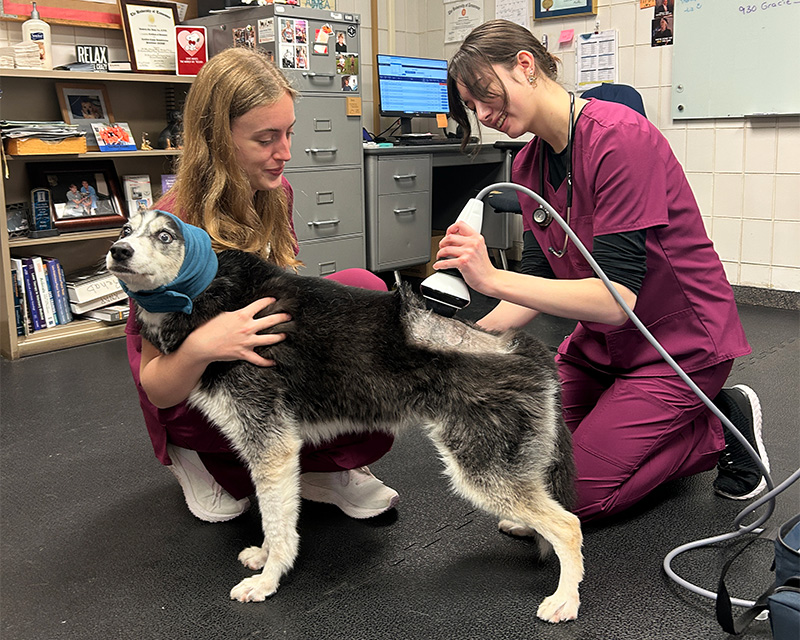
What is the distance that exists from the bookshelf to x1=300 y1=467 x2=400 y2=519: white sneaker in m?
2.01

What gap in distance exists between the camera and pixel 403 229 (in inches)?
168

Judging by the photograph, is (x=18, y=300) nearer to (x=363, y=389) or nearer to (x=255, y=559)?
(x=255, y=559)

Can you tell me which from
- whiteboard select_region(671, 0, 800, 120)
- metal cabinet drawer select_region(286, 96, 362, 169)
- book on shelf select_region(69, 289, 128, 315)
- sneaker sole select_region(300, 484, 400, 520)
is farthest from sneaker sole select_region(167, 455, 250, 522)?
whiteboard select_region(671, 0, 800, 120)

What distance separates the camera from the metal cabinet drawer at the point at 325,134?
3727 millimetres

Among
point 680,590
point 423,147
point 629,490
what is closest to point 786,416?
point 629,490

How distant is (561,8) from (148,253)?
12.6 feet

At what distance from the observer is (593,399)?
1.95 m

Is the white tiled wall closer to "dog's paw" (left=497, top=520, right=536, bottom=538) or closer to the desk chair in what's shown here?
the desk chair

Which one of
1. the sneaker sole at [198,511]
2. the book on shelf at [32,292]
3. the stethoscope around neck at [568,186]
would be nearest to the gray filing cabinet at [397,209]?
the book on shelf at [32,292]

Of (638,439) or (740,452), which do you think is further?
(740,452)

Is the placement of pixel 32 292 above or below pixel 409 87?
below

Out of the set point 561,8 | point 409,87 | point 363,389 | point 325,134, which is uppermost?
point 561,8

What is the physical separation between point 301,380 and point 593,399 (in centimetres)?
90

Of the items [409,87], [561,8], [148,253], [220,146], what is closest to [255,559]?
[148,253]
